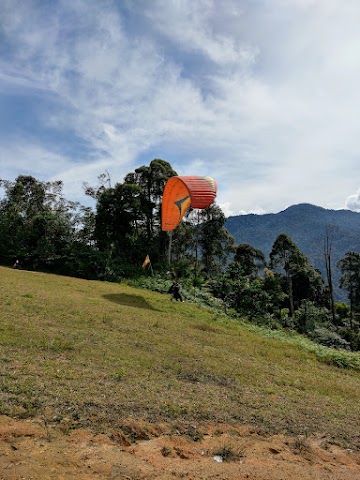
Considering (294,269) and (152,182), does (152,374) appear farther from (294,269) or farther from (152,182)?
(294,269)

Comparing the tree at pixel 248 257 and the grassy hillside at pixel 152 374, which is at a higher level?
the tree at pixel 248 257

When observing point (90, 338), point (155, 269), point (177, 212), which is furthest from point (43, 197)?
point (90, 338)

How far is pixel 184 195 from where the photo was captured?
59.0ft

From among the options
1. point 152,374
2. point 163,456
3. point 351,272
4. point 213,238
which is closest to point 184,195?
point 152,374

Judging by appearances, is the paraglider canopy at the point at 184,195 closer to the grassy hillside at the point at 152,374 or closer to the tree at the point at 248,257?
the grassy hillside at the point at 152,374

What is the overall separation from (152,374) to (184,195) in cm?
1106

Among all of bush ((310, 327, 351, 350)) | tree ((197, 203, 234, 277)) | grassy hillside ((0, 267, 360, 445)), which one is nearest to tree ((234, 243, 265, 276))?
tree ((197, 203, 234, 277))

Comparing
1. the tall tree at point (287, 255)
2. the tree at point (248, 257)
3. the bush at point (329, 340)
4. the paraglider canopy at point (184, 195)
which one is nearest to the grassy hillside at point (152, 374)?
the paraglider canopy at point (184, 195)

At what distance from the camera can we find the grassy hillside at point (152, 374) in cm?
627

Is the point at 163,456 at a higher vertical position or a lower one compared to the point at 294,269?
lower

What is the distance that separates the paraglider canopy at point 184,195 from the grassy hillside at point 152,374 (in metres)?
5.54

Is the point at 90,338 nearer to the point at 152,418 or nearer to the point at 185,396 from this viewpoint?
the point at 185,396

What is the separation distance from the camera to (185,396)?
7.30m

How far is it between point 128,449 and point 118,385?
7.12ft
